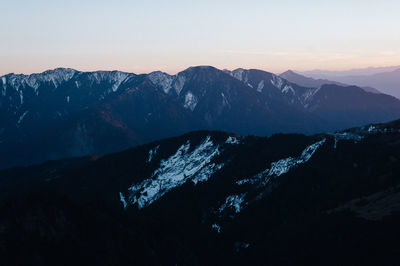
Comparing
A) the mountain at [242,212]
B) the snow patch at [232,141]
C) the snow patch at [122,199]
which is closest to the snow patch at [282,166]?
the mountain at [242,212]

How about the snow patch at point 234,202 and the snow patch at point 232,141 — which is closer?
the snow patch at point 234,202

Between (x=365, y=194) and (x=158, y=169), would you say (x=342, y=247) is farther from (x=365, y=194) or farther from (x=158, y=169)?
(x=158, y=169)

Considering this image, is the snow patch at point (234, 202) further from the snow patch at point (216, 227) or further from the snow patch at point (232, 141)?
the snow patch at point (232, 141)

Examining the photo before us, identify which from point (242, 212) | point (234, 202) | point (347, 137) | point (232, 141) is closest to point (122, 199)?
point (232, 141)

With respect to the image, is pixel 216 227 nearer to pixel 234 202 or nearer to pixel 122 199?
pixel 234 202

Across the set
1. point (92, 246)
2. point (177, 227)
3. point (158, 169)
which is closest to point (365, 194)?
point (177, 227)

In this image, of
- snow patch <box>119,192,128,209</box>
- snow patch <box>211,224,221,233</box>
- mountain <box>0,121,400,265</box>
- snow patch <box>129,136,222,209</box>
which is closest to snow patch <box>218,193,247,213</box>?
mountain <box>0,121,400,265</box>

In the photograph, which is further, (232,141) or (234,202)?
(232,141)

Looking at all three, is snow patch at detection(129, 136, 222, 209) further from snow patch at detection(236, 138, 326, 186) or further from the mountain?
snow patch at detection(236, 138, 326, 186)
